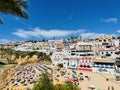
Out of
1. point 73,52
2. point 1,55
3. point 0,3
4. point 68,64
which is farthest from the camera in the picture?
point 1,55

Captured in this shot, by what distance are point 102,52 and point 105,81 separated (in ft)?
109

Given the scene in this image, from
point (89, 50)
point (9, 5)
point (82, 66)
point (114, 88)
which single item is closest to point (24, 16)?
point (9, 5)

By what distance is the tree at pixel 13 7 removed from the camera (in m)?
6.18

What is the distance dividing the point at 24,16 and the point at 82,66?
6492 centimetres

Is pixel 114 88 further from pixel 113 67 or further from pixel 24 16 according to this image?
pixel 24 16

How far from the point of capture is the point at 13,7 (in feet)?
20.8

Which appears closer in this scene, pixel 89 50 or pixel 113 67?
pixel 113 67

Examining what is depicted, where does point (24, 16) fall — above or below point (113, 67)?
above

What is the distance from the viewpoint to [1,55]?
14988cm

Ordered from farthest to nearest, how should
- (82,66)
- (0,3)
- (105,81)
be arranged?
(82,66) < (105,81) < (0,3)

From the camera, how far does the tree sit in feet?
20.3

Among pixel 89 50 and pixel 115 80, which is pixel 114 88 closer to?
pixel 115 80

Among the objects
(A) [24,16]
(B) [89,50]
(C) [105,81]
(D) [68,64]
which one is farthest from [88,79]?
(A) [24,16]

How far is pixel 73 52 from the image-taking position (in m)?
87.9
